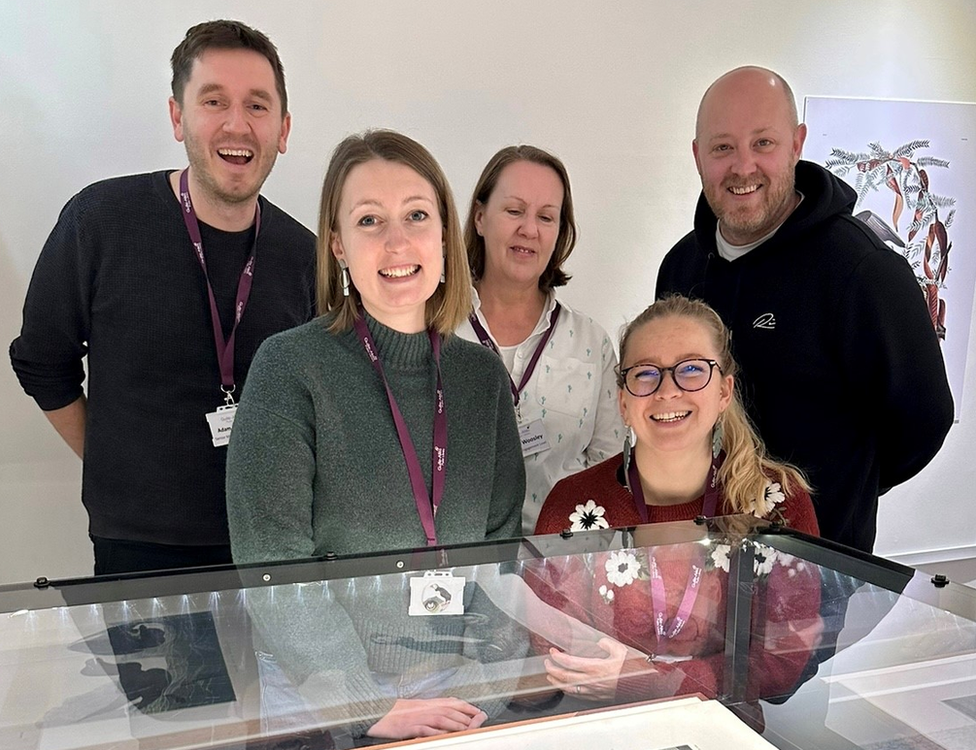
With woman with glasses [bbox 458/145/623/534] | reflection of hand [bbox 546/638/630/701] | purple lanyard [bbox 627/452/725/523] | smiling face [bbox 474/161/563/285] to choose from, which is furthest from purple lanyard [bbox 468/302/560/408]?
reflection of hand [bbox 546/638/630/701]

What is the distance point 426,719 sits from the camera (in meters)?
1.07

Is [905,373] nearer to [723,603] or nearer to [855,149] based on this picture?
[723,603]

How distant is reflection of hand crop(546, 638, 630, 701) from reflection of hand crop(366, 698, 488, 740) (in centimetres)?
12

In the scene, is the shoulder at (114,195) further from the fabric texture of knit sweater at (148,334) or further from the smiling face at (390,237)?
the smiling face at (390,237)

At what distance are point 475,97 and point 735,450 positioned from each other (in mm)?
2503

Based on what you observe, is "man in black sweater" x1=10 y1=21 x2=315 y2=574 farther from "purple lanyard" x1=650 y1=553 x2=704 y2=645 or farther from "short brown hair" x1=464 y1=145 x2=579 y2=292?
"purple lanyard" x1=650 y1=553 x2=704 y2=645

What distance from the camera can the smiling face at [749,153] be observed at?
2.67m

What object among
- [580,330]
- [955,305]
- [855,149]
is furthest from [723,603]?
[955,305]

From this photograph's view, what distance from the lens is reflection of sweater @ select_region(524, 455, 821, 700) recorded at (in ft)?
4.01

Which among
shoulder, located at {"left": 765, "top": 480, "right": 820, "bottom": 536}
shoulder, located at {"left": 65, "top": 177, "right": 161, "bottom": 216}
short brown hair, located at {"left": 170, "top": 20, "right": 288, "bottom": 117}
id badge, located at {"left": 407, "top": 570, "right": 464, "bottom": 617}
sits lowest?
shoulder, located at {"left": 765, "top": 480, "right": 820, "bottom": 536}

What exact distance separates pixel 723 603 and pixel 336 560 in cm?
58

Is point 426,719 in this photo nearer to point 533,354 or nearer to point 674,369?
point 674,369

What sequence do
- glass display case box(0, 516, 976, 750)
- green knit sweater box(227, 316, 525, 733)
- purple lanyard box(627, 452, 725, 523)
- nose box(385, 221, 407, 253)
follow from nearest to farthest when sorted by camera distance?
glass display case box(0, 516, 976, 750) < green knit sweater box(227, 316, 525, 733) < nose box(385, 221, 407, 253) < purple lanyard box(627, 452, 725, 523)

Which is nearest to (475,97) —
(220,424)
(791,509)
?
(220,424)
